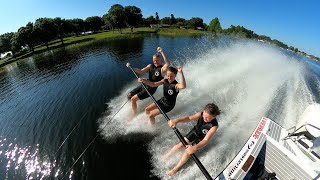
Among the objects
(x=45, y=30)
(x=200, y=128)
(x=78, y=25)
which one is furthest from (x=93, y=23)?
(x=200, y=128)

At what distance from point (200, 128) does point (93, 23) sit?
106 m

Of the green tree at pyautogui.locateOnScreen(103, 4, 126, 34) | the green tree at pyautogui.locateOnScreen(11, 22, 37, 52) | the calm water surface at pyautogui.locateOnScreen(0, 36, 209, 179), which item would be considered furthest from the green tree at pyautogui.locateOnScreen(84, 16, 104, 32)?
the calm water surface at pyautogui.locateOnScreen(0, 36, 209, 179)

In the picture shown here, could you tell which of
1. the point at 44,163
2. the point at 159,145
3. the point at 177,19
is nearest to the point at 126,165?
the point at 159,145

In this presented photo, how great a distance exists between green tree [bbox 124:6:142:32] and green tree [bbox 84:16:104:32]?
2081 centimetres

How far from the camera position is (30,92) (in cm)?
1733

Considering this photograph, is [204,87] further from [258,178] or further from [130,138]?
[258,178]

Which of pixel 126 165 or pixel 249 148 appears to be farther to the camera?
pixel 126 165

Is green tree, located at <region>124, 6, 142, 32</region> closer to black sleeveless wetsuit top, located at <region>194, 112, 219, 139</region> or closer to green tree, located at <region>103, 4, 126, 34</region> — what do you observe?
green tree, located at <region>103, 4, 126, 34</region>

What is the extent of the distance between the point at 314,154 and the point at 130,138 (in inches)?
236

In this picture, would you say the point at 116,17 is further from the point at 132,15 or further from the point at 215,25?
the point at 215,25

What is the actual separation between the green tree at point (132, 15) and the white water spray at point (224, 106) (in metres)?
71.5

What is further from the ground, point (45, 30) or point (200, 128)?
point (45, 30)

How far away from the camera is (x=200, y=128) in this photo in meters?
6.30

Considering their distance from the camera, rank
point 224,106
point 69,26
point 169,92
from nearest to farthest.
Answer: point 169,92 → point 224,106 → point 69,26
